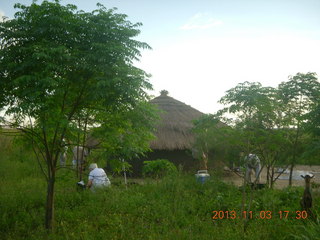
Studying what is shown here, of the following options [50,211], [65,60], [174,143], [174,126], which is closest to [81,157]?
[50,211]

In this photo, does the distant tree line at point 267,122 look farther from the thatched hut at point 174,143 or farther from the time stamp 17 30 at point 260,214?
the thatched hut at point 174,143

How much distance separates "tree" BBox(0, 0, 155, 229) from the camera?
4645 millimetres

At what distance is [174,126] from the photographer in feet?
48.0

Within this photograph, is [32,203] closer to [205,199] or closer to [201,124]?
[205,199]

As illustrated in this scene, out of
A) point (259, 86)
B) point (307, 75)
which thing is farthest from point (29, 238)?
point (307, 75)

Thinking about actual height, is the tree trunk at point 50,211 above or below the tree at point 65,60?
below

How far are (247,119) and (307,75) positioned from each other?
472cm

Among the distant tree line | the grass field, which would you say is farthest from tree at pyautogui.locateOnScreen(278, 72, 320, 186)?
the grass field

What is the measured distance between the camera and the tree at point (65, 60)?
15.2 ft

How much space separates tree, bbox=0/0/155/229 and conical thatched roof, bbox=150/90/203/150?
6.10m

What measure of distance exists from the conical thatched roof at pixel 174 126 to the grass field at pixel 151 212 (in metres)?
4.28

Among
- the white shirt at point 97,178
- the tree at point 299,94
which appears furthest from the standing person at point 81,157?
the tree at point 299,94

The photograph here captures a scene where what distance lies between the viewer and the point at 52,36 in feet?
16.3

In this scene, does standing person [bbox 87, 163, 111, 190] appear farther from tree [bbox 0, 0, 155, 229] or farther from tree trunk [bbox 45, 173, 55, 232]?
tree [bbox 0, 0, 155, 229]
